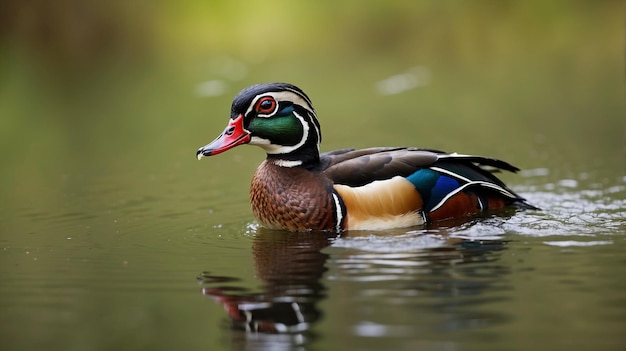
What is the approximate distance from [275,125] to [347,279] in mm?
2476

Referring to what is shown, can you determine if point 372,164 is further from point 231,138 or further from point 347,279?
point 347,279

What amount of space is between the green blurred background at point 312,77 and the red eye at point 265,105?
9.06 feet

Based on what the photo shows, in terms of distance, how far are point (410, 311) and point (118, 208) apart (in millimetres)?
4777

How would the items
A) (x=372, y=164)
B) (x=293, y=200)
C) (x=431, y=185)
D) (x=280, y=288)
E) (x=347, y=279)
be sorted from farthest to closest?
(x=431, y=185) < (x=372, y=164) < (x=293, y=200) < (x=347, y=279) < (x=280, y=288)

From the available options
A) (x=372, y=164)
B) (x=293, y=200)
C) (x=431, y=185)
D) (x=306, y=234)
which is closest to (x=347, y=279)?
(x=306, y=234)

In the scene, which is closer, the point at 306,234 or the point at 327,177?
the point at 306,234

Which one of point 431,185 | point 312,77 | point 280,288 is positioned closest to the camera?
point 280,288

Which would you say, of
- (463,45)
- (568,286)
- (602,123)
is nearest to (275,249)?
(568,286)

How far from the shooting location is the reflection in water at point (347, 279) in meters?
5.28

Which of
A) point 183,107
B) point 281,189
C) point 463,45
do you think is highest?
point 463,45

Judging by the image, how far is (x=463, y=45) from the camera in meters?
25.0

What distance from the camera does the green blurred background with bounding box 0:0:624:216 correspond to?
43.1ft

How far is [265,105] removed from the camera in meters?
8.39

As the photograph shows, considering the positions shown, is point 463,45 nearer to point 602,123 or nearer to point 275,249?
point 602,123
